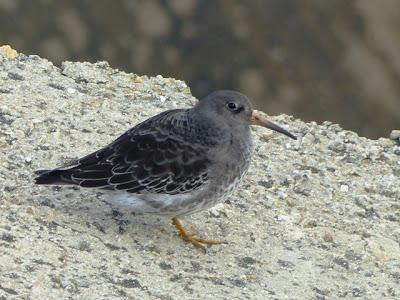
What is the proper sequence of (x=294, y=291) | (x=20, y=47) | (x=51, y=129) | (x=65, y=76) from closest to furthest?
(x=294, y=291) → (x=51, y=129) → (x=65, y=76) → (x=20, y=47)

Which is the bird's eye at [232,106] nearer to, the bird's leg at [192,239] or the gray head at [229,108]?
the gray head at [229,108]

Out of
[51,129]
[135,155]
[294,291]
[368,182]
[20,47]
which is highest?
[20,47]

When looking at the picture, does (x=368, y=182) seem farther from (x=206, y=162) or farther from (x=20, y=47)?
(x=20, y=47)

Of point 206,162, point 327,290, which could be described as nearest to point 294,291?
point 327,290

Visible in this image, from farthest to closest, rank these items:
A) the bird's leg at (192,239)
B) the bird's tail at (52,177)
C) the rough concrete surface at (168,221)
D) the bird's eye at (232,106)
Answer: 1. the bird's eye at (232,106)
2. the bird's leg at (192,239)
3. the bird's tail at (52,177)
4. the rough concrete surface at (168,221)

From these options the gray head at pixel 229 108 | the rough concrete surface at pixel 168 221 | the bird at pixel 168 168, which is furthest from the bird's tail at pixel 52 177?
the gray head at pixel 229 108

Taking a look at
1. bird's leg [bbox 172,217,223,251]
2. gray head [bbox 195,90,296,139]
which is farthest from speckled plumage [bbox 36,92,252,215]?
bird's leg [bbox 172,217,223,251]

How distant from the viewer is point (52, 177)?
7129 millimetres

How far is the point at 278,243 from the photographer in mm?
7559

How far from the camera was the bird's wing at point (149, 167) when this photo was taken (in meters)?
7.15

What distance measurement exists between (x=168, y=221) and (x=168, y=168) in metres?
0.66

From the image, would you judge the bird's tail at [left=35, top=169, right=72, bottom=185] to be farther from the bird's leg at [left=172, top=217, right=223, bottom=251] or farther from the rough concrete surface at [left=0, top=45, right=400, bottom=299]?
the bird's leg at [left=172, top=217, right=223, bottom=251]

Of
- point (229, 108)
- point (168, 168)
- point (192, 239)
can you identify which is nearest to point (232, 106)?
point (229, 108)

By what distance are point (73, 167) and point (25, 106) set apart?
1493 mm
